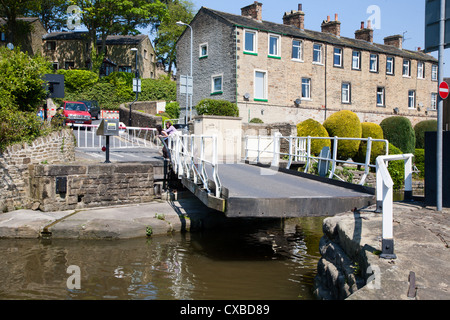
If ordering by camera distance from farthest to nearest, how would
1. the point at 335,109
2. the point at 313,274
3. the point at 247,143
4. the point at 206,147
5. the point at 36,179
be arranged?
the point at 335,109 < the point at 247,143 < the point at 206,147 < the point at 36,179 < the point at 313,274

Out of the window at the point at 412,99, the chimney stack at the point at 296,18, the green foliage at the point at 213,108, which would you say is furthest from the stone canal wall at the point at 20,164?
the window at the point at 412,99

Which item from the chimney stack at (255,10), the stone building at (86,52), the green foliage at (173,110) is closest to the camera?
the chimney stack at (255,10)

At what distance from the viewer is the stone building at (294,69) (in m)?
27.0

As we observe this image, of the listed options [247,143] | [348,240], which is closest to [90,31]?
[247,143]

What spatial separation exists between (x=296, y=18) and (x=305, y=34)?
2.15 metres

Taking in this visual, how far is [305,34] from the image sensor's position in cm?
2936

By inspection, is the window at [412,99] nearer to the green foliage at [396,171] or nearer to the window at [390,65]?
the window at [390,65]

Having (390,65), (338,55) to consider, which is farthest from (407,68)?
(338,55)

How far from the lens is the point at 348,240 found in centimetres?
535

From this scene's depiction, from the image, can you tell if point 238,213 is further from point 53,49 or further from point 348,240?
point 53,49

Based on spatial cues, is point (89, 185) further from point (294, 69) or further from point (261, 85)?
point (294, 69)

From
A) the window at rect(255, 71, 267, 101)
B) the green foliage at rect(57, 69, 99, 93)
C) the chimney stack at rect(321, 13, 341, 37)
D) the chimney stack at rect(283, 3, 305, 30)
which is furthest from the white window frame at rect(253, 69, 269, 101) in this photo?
the green foliage at rect(57, 69, 99, 93)

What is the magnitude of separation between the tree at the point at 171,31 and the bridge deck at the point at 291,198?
4628 cm
